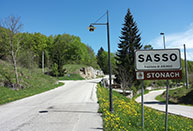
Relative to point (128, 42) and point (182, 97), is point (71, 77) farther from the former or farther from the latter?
point (182, 97)

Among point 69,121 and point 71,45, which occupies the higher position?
point 71,45

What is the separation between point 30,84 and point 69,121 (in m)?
15.6

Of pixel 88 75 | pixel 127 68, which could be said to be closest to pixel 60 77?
pixel 88 75

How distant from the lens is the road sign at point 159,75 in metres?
4.64

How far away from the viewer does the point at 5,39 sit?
16.6m

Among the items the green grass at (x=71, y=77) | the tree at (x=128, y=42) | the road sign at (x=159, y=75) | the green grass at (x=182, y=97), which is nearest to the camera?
the road sign at (x=159, y=75)

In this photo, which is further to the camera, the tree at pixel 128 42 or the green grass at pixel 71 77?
the green grass at pixel 71 77

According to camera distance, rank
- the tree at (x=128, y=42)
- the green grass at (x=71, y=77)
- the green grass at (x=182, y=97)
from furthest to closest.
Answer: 1. the green grass at (x=71, y=77)
2. the tree at (x=128, y=42)
3. the green grass at (x=182, y=97)

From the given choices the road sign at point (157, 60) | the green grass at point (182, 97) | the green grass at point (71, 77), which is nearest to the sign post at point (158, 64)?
the road sign at point (157, 60)

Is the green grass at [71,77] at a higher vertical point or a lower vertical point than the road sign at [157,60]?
lower

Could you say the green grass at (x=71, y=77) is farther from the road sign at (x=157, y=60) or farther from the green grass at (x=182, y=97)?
the road sign at (x=157, y=60)

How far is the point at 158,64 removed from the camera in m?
4.80

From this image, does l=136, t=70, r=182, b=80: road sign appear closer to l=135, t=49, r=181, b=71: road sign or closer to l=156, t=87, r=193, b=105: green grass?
l=135, t=49, r=181, b=71: road sign

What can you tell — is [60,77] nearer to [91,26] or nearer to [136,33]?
[136,33]
